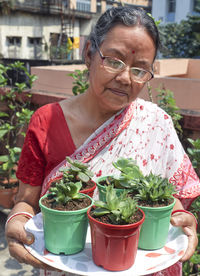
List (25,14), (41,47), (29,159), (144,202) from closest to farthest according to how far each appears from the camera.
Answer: (144,202) < (29,159) < (25,14) < (41,47)

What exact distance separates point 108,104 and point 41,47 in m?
17.7

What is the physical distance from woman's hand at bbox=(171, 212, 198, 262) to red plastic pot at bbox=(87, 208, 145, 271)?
26 centimetres

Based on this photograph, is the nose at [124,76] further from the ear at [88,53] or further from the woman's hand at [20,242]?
the woman's hand at [20,242]

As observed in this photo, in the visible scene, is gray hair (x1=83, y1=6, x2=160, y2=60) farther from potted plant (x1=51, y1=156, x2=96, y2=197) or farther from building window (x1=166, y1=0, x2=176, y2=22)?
building window (x1=166, y1=0, x2=176, y2=22)

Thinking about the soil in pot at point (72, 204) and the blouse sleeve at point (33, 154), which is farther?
the blouse sleeve at point (33, 154)

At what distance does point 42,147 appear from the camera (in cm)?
139

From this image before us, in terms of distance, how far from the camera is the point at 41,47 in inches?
704

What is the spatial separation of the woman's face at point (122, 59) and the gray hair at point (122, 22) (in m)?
0.02

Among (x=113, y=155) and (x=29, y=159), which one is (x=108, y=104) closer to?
(x=113, y=155)

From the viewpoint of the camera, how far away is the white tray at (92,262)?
93 cm

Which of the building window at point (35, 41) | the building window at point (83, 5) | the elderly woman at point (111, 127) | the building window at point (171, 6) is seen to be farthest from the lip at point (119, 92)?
the building window at point (171, 6)

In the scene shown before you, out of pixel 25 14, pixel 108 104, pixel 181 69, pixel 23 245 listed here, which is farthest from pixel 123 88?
pixel 25 14

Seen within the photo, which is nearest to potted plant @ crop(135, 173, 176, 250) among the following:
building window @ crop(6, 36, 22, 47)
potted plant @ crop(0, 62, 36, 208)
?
potted plant @ crop(0, 62, 36, 208)

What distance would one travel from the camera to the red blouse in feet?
4.57
